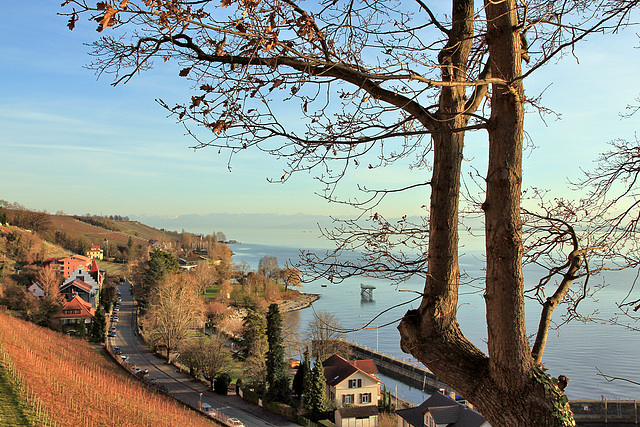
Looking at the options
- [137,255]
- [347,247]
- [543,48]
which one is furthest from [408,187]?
[137,255]

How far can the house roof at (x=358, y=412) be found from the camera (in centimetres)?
1709

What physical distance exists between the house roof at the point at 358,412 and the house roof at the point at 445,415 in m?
1.72

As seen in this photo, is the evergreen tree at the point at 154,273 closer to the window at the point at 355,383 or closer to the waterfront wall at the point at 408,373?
the waterfront wall at the point at 408,373

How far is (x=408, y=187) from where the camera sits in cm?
206

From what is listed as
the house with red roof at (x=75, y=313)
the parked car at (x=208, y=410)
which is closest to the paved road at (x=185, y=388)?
the parked car at (x=208, y=410)

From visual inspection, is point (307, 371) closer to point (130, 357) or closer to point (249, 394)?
point (249, 394)

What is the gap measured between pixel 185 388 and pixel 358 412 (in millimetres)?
8118

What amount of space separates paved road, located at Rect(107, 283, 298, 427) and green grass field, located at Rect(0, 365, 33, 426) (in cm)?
880

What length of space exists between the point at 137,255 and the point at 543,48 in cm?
6939

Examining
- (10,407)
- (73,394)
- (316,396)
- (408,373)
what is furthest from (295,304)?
(10,407)

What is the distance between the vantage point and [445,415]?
15188 mm

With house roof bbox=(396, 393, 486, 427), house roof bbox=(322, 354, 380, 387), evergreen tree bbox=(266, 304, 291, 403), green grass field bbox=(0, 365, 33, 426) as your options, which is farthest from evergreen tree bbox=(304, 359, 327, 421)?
green grass field bbox=(0, 365, 33, 426)

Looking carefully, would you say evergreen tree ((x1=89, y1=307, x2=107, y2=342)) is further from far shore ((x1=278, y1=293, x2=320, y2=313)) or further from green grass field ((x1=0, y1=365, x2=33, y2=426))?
far shore ((x1=278, y1=293, x2=320, y2=313))

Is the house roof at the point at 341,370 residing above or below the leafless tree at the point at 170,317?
below
